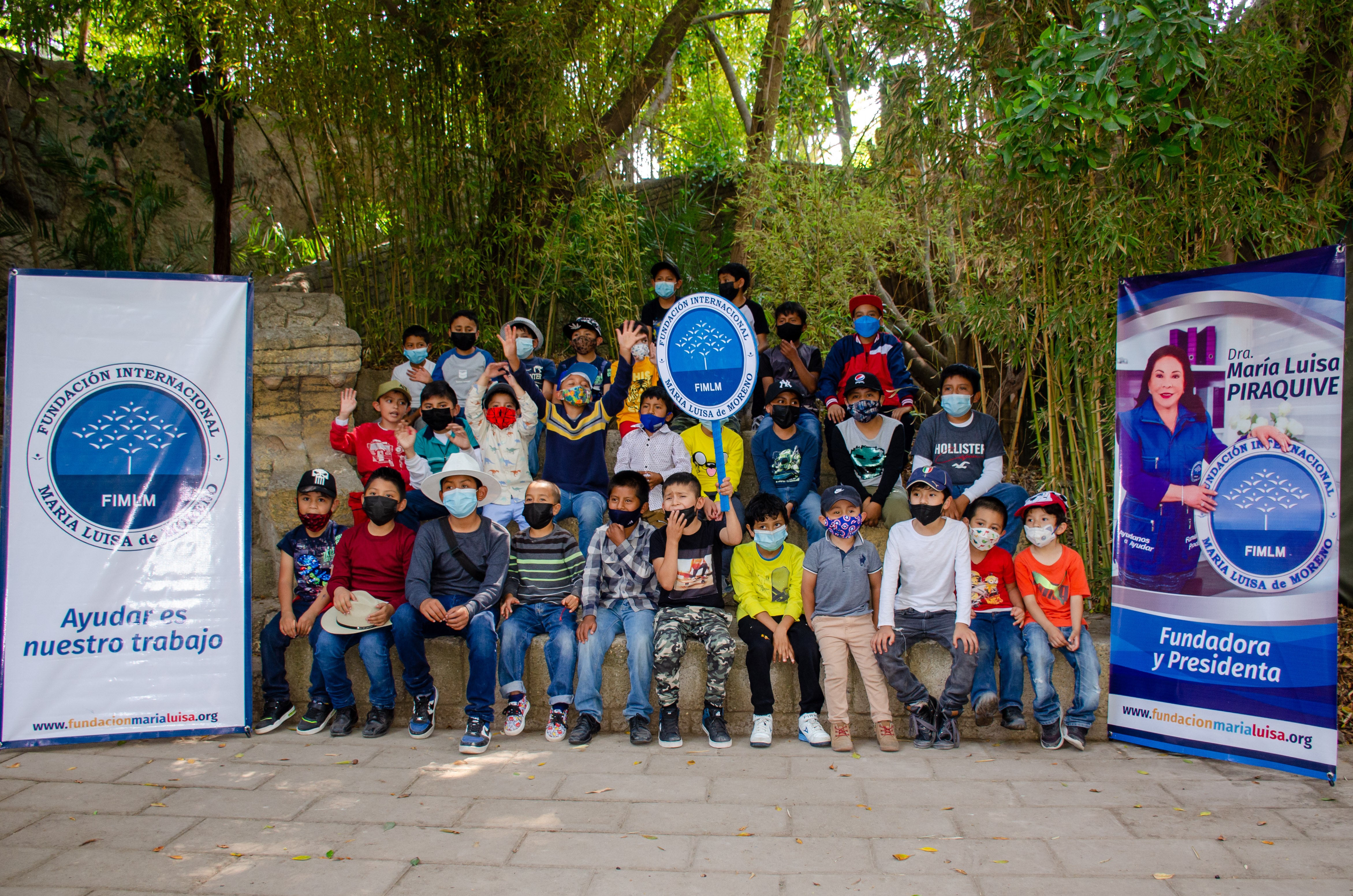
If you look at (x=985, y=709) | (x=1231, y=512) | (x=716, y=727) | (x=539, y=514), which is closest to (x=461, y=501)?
(x=539, y=514)

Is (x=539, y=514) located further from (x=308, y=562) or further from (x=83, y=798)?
(x=83, y=798)

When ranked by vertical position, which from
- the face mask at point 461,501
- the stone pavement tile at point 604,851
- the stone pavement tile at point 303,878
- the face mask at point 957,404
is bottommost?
the stone pavement tile at point 303,878

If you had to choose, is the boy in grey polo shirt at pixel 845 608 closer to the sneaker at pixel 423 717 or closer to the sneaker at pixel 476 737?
the sneaker at pixel 476 737

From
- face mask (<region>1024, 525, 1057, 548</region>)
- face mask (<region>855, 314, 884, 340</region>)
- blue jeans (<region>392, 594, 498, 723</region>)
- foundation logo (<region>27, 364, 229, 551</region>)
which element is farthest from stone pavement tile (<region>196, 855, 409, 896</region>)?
face mask (<region>855, 314, 884, 340</region>)

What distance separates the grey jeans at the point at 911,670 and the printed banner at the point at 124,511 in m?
2.83

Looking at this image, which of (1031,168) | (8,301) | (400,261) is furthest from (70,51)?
(1031,168)

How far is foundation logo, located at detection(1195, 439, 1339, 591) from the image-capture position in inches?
143

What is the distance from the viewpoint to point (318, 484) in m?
4.48

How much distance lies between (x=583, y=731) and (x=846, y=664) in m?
1.18

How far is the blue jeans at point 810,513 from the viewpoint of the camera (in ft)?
16.2

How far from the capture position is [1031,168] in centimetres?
419

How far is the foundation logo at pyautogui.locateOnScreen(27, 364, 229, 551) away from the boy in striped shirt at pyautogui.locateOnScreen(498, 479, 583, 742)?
1378 millimetres

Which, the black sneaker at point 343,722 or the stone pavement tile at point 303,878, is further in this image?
the black sneaker at point 343,722

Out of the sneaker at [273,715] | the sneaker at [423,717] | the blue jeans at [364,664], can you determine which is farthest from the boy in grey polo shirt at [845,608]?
the sneaker at [273,715]
